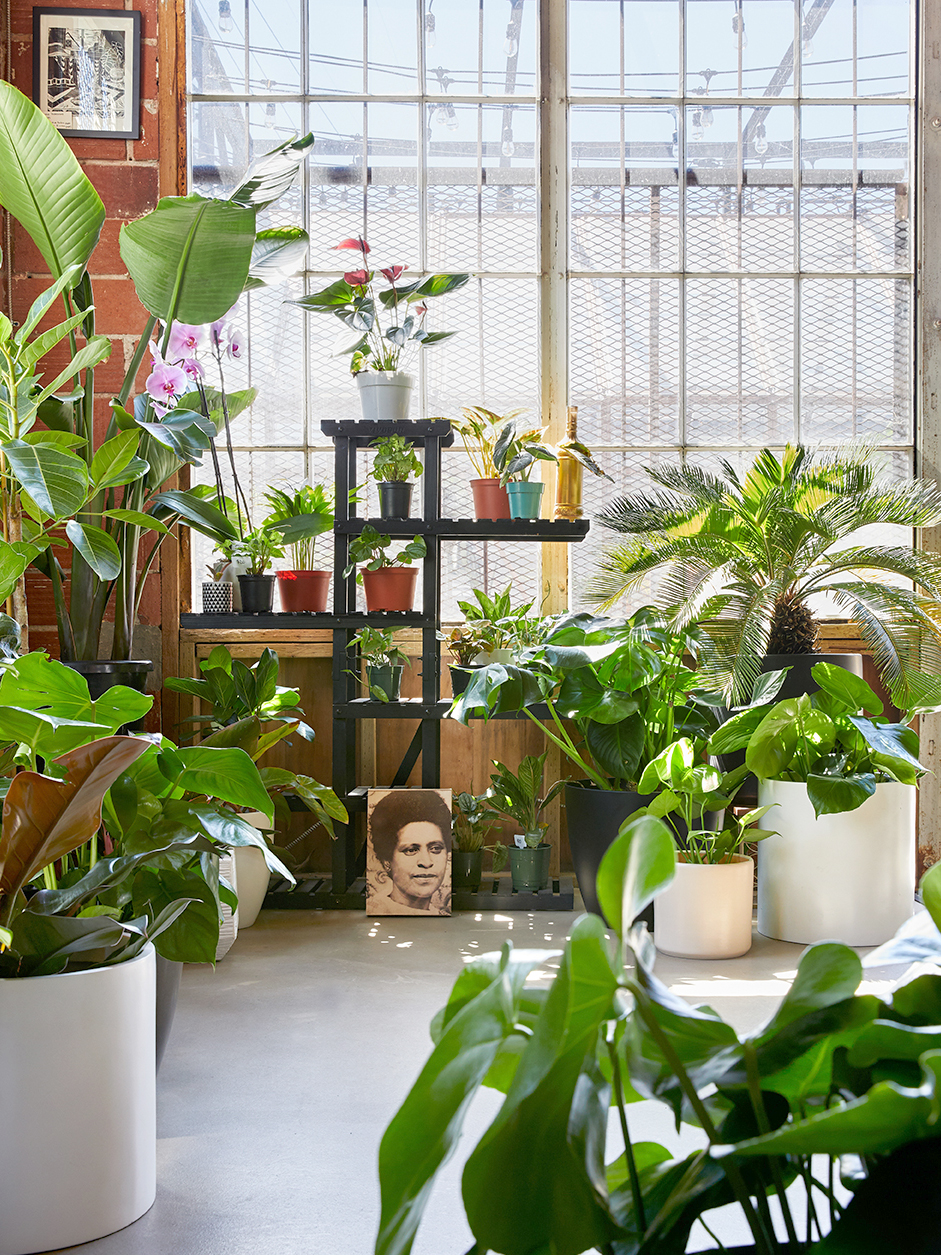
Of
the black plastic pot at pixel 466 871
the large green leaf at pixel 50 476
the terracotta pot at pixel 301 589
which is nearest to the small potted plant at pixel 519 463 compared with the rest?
the terracotta pot at pixel 301 589

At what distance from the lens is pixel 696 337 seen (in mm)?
4008

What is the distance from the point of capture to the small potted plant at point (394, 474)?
3457 mm

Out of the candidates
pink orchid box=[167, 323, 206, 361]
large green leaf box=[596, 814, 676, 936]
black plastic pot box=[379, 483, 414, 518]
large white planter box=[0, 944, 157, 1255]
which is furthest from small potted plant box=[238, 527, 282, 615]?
large green leaf box=[596, 814, 676, 936]

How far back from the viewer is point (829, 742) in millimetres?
2955

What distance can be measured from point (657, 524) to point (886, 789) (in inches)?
44.5

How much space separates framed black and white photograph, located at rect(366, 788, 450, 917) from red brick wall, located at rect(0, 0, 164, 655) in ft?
4.65

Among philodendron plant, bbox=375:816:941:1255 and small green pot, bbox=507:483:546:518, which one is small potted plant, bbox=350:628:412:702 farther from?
philodendron plant, bbox=375:816:941:1255

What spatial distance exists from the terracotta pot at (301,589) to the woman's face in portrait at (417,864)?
33.2 inches

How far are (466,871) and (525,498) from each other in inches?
50.1

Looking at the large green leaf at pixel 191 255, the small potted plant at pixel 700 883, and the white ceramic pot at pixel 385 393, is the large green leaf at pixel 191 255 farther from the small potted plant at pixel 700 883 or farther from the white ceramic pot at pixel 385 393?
the small potted plant at pixel 700 883

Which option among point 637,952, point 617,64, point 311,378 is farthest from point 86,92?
point 637,952

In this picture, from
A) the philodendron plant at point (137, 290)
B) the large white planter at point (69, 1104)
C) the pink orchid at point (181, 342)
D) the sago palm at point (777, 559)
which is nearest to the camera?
the large white planter at point (69, 1104)

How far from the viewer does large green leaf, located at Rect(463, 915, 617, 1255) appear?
364mm

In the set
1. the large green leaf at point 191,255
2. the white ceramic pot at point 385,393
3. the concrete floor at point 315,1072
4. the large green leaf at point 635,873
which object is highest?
the large green leaf at point 191,255
